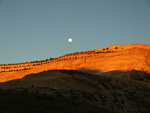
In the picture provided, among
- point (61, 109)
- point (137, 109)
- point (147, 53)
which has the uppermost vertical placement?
point (147, 53)

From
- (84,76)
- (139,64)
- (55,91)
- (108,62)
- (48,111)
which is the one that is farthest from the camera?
(108,62)

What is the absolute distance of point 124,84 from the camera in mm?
29781

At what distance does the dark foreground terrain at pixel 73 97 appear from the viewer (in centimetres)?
1645

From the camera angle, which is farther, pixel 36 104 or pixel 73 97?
pixel 73 97

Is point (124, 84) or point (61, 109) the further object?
point (124, 84)

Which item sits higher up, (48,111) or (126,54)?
(126,54)

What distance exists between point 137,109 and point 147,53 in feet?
121

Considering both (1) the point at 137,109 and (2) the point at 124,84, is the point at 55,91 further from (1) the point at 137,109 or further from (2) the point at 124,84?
(2) the point at 124,84

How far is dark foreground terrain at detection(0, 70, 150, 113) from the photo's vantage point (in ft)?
54.0

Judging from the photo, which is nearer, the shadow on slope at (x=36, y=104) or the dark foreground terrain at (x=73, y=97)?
the shadow on slope at (x=36, y=104)

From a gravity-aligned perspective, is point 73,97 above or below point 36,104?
below

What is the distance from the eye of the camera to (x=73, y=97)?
2028 cm

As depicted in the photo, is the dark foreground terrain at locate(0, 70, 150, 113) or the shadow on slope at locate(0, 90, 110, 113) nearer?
the shadow on slope at locate(0, 90, 110, 113)

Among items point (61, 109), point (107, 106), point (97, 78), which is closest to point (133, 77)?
point (97, 78)
